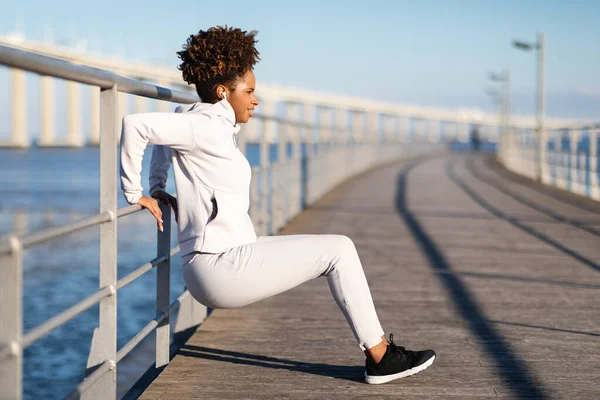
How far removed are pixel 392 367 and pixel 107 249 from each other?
3.62 feet

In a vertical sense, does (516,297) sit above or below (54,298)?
above

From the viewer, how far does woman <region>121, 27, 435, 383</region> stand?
2828 mm

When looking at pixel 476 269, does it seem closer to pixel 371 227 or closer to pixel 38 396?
pixel 371 227

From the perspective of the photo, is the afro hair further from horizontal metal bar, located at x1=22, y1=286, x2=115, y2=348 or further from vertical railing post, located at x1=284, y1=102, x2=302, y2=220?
vertical railing post, located at x1=284, y1=102, x2=302, y2=220

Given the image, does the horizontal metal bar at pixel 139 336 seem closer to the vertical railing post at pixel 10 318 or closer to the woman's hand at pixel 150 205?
the woman's hand at pixel 150 205

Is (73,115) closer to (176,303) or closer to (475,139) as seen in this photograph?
(475,139)

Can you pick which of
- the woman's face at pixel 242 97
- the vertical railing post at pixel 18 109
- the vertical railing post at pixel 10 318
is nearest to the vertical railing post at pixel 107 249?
the woman's face at pixel 242 97

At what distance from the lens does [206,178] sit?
2.89m

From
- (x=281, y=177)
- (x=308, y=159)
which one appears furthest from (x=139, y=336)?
(x=308, y=159)

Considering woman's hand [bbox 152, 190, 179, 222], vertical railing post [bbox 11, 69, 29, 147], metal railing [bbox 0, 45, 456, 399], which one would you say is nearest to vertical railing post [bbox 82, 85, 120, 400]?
metal railing [bbox 0, 45, 456, 399]

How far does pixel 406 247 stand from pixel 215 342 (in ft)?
12.6

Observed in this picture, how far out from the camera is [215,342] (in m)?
3.92

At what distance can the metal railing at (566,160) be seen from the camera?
12867 millimetres

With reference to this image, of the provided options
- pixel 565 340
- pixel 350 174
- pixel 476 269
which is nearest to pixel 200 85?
pixel 565 340
